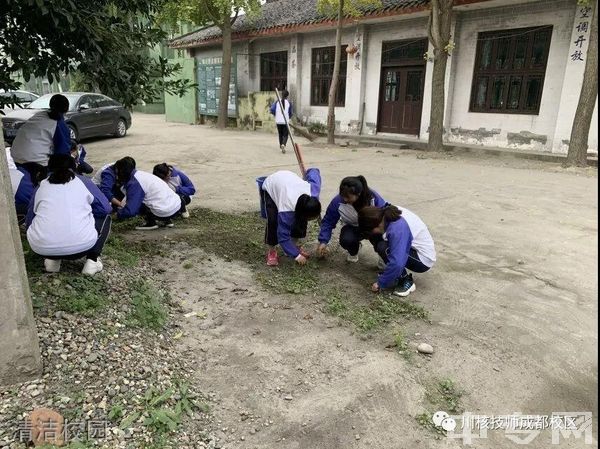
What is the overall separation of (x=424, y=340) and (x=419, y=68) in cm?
1145

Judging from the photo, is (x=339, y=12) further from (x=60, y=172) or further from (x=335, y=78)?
(x=60, y=172)

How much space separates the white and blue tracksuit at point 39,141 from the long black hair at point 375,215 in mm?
3609

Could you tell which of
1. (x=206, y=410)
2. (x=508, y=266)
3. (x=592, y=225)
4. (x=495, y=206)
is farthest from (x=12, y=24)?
(x=592, y=225)

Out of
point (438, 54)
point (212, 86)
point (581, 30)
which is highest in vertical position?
point (581, 30)

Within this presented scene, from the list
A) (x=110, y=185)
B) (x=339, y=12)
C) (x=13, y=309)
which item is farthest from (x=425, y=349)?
(x=339, y=12)

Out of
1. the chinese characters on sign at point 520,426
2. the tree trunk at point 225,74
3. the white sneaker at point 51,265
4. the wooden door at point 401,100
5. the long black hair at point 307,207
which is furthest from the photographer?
the tree trunk at point 225,74

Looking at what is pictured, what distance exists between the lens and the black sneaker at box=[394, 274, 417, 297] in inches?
143

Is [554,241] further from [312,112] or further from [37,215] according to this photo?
[312,112]

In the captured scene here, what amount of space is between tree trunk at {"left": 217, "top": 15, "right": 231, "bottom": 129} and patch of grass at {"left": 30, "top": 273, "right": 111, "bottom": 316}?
14860 mm

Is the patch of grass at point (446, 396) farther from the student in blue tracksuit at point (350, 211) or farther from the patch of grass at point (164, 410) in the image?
the student in blue tracksuit at point (350, 211)

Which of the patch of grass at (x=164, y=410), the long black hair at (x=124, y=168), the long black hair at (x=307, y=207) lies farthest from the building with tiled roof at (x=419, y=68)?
the patch of grass at (x=164, y=410)

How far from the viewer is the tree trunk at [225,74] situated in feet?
53.8

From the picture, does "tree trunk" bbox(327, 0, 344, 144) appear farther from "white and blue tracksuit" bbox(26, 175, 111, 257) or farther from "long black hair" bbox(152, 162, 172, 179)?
"white and blue tracksuit" bbox(26, 175, 111, 257)

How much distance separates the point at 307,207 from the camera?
146 inches
